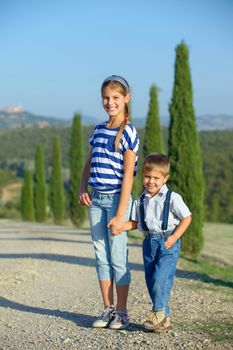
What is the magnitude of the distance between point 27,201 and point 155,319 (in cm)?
3204

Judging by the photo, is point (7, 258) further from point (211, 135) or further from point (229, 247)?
point (211, 135)

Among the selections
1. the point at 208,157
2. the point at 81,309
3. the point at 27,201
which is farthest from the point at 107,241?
the point at 208,157

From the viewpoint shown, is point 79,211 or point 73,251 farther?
point 79,211

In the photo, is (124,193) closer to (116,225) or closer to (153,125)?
(116,225)

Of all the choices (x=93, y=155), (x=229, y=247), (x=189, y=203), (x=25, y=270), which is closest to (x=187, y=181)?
(x=189, y=203)

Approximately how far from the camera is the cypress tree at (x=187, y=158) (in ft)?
47.6

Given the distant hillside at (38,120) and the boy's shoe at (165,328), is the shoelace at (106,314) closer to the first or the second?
the boy's shoe at (165,328)

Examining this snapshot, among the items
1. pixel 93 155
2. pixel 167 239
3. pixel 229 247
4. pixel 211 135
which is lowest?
pixel 229 247

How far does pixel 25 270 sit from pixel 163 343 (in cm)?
529

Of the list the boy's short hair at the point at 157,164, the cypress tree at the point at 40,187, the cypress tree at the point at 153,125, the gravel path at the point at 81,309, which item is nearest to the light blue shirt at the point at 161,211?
the boy's short hair at the point at 157,164

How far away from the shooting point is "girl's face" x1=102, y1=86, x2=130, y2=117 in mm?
5375

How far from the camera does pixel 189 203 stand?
Result: 576 inches

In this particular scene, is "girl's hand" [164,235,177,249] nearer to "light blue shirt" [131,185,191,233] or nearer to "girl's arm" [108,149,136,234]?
"light blue shirt" [131,185,191,233]

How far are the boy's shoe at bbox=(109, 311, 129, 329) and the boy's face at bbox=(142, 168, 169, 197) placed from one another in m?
1.08
